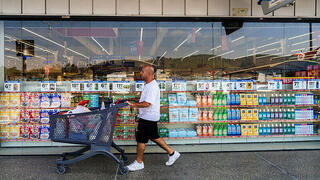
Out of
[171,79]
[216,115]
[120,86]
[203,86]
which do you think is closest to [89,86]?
[120,86]

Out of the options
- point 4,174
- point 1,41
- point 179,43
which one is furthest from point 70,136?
point 179,43

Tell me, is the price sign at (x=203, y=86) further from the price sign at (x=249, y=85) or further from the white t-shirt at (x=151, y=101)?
the white t-shirt at (x=151, y=101)

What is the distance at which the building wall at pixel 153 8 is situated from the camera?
172 inches

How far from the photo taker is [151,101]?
10.5ft

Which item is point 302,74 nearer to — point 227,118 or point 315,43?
point 315,43

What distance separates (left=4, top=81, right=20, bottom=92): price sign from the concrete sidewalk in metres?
1.50

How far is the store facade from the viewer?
4617 millimetres

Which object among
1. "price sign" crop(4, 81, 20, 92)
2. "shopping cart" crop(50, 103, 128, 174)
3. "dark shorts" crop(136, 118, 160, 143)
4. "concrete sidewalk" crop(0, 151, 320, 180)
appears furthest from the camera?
"price sign" crop(4, 81, 20, 92)

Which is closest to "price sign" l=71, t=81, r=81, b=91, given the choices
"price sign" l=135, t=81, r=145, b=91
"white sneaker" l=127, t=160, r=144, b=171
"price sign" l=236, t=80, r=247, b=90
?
"price sign" l=135, t=81, r=145, b=91

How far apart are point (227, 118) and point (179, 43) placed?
7.84 feet

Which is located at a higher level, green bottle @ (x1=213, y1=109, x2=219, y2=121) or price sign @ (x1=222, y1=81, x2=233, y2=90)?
price sign @ (x1=222, y1=81, x2=233, y2=90)

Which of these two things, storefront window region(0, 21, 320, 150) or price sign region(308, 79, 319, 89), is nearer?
storefront window region(0, 21, 320, 150)

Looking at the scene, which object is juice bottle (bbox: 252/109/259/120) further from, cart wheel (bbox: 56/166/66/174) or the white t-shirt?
cart wheel (bbox: 56/166/66/174)

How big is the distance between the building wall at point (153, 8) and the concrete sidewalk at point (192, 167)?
3.08m
